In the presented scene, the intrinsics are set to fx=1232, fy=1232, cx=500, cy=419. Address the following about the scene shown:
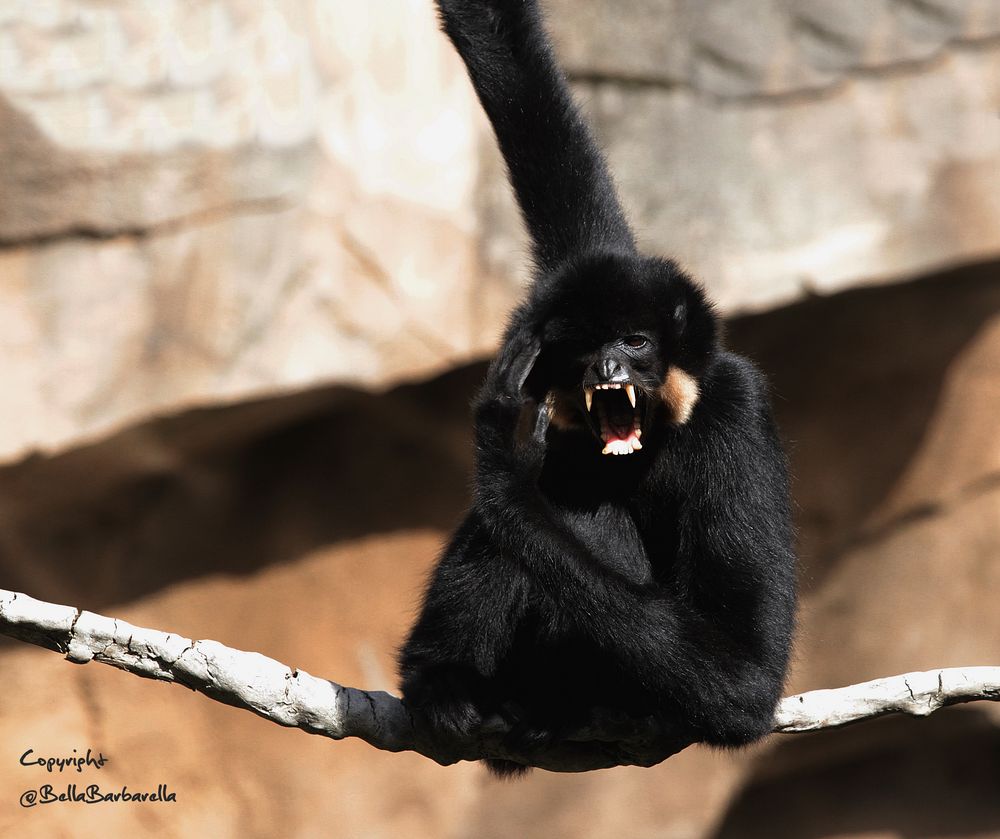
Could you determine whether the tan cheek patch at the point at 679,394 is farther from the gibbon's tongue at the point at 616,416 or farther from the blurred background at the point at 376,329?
the blurred background at the point at 376,329

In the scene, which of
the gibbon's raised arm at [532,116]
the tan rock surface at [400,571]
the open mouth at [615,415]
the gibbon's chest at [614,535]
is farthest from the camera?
the tan rock surface at [400,571]

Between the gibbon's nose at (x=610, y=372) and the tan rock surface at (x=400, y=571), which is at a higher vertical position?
the gibbon's nose at (x=610, y=372)

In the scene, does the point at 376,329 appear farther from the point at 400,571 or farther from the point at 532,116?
the point at 532,116

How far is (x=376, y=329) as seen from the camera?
21.9 feet

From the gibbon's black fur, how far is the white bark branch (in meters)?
0.07

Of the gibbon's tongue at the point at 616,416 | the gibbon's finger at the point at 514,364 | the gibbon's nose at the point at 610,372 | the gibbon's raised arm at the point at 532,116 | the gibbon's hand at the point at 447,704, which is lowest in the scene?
the gibbon's hand at the point at 447,704

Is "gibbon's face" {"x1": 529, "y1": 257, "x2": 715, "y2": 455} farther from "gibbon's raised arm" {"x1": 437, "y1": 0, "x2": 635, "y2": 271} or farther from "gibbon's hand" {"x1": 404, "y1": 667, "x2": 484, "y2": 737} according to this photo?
"gibbon's hand" {"x1": 404, "y1": 667, "x2": 484, "y2": 737}

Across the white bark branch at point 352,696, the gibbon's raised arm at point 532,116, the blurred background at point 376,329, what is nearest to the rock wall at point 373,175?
the blurred background at point 376,329

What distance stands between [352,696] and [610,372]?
115 cm

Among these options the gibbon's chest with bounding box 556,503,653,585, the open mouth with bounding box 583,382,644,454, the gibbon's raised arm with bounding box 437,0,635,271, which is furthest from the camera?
the gibbon's raised arm with bounding box 437,0,635,271

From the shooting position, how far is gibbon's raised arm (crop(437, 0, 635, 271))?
13.4ft

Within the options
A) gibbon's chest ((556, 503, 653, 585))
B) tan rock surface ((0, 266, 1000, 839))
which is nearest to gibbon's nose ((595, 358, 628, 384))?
gibbon's chest ((556, 503, 653, 585))

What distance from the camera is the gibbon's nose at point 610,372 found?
130 inches

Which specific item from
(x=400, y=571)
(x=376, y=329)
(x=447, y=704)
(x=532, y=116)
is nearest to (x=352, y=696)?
(x=447, y=704)
